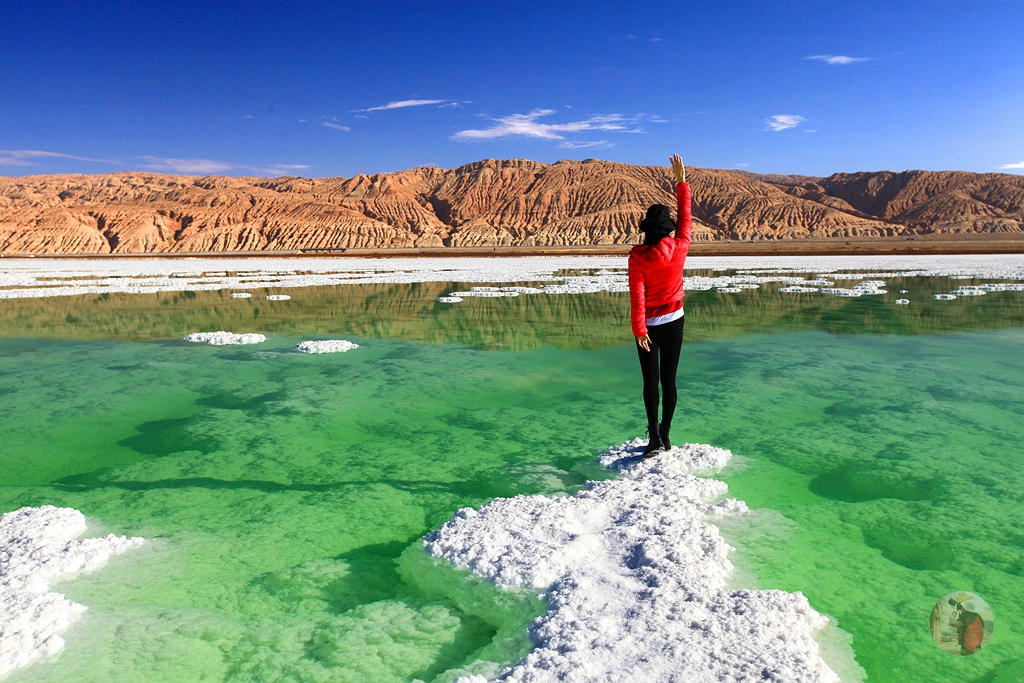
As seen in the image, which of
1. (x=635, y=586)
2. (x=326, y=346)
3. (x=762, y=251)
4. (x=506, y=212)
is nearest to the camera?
(x=635, y=586)

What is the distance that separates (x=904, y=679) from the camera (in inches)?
86.5

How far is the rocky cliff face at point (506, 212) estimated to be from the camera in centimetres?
9619

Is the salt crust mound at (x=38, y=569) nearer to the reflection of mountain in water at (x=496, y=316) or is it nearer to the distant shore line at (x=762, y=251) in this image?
the reflection of mountain in water at (x=496, y=316)

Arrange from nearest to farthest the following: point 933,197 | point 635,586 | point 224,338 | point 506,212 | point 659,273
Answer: point 635,586 < point 659,273 < point 224,338 < point 506,212 < point 933,197

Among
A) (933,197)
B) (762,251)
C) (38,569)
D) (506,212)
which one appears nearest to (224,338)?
(38,569)

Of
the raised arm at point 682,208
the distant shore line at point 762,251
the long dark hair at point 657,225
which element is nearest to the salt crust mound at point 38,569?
the long dark hair at point 657,225

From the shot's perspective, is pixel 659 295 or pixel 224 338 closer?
pixel 659 295

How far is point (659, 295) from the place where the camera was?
4.04 m

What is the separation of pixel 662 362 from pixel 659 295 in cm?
47

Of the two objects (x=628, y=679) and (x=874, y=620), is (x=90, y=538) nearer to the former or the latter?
(x=628, y=679)

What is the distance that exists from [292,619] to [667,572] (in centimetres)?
156

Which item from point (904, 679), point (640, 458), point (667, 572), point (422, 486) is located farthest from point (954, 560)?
point (422, 486)

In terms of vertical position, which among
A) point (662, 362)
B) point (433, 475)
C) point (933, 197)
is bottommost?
point (433, 475)

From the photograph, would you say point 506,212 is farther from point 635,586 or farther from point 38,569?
point 635,586
